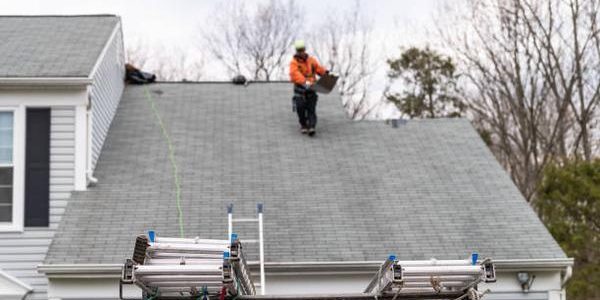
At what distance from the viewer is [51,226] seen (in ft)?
38.9

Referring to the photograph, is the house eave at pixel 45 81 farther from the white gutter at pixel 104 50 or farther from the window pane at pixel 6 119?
the window pane at pixel 6 119

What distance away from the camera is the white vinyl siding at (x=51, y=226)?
11578 mm

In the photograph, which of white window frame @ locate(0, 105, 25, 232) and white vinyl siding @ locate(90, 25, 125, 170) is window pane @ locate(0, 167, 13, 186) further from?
white vinyl siding @ locate(90, 25, 125, 170)

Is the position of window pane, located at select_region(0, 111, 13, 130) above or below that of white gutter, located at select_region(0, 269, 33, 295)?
above

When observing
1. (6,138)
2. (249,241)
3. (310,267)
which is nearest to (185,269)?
(249,241)

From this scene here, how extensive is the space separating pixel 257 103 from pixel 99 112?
346cm

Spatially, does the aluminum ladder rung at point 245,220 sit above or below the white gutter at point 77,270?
above

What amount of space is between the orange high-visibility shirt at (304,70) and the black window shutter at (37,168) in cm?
412

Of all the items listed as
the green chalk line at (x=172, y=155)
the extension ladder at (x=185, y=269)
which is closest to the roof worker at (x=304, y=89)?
the green chalk line at (x=172, y=155)

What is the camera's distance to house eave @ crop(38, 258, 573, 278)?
419 inches

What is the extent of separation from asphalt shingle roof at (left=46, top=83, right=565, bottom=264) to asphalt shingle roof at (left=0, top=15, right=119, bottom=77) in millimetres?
1433

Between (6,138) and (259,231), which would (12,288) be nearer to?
(6,138)

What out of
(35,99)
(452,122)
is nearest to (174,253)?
(35,99)

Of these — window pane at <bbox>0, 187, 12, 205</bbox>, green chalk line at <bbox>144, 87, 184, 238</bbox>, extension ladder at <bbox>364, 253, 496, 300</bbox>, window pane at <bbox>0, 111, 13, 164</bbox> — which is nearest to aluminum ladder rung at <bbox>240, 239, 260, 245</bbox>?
green chalk line at <bbox>144, 87, 184, 238</bbox>
